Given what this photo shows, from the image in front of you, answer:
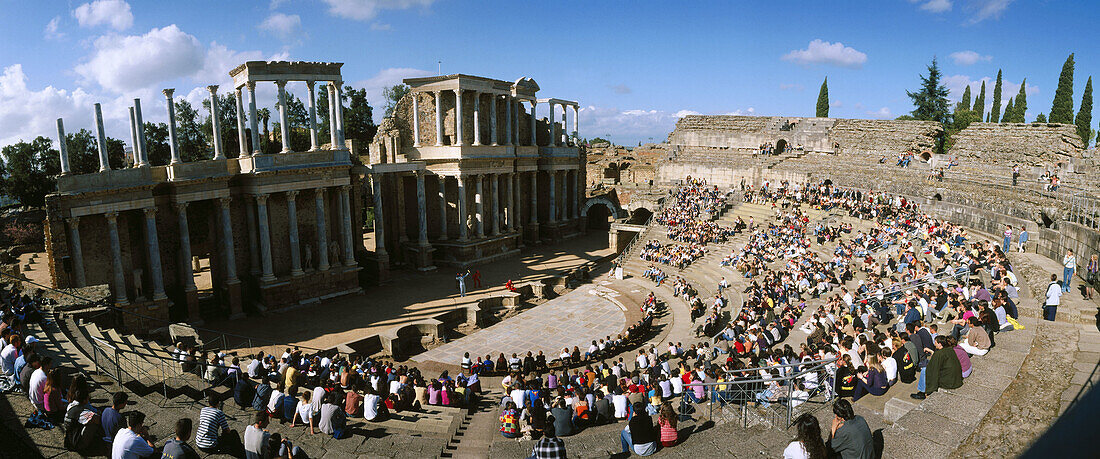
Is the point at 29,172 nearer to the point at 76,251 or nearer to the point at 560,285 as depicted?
the point at 76,251

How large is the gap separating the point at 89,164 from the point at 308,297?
2406cm

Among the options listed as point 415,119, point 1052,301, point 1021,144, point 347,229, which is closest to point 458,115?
point 415,119

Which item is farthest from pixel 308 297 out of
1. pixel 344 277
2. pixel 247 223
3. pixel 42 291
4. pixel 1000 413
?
pixel 1000 413

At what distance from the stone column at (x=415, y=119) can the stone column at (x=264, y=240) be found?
10442 millimetres

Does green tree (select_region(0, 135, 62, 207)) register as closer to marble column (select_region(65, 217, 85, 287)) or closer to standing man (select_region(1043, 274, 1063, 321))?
marble column (select_region(65, 217, 85, 287))

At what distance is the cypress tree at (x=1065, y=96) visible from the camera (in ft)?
151

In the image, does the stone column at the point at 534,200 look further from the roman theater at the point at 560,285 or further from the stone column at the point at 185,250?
the stone column at the point at 185,250

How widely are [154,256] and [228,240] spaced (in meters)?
2.77

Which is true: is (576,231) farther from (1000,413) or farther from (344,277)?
(1000,413)

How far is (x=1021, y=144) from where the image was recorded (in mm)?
33500

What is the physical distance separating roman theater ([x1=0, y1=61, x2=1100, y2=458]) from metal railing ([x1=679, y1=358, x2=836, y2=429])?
8cm

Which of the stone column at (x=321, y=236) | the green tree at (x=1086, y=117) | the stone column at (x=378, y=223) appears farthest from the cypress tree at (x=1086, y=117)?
the stone column at (x=321, y=236)

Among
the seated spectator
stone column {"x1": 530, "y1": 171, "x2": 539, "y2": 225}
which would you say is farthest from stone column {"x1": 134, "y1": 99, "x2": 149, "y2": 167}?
stone column {"x1": 530, "y1": 171, "x2": 539, "y2": 225}

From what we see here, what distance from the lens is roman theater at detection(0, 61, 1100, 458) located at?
33.8ft
